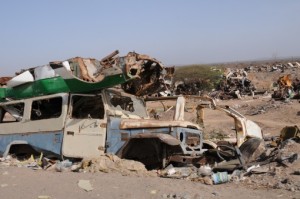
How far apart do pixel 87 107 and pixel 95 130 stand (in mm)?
927

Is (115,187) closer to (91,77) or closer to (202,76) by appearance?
(91,77)

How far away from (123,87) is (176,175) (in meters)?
2.65

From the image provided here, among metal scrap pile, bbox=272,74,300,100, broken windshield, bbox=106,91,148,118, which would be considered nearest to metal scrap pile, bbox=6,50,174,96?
broken windshield, bbox=106,91,148,118

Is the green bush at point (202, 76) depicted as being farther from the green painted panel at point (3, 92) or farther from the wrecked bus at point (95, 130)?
the wrecked bus at point (95, 130)

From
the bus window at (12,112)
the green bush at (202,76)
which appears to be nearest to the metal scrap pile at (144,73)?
the bus window at (12,112)

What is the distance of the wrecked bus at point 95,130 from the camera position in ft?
26.2

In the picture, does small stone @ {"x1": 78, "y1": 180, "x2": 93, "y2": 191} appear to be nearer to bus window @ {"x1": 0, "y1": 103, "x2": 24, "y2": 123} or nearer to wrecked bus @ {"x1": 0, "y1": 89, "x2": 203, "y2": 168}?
wrecked bus @ {"x1": 0, "y1": 89, "x2": 203, "y2": 168}

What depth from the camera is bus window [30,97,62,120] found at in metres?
9.27

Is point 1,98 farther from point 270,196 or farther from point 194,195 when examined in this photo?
point 270,196

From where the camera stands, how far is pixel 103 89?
854 centimetres

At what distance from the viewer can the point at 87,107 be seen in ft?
29.8

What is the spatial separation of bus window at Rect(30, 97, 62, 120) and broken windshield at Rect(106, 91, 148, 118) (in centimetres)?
115

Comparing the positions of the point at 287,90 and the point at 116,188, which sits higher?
the point at 116,188

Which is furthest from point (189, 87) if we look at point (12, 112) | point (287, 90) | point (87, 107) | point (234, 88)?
A: point (87, 107)
